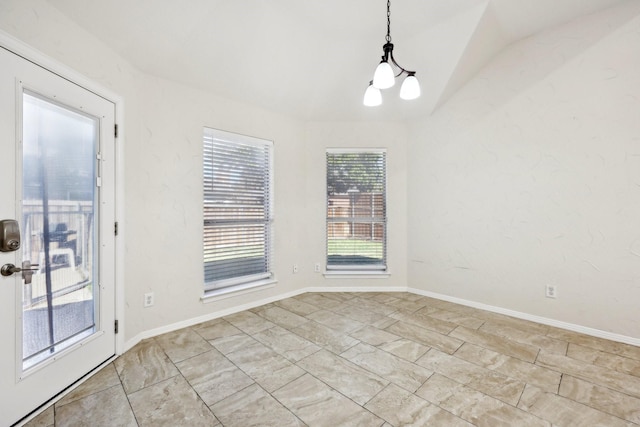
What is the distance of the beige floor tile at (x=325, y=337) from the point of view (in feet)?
8.18

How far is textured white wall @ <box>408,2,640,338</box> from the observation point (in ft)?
8.29

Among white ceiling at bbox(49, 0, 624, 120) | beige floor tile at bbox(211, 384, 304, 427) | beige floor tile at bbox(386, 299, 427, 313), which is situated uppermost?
white ceiling at bbox(49, 0, 624, 120)

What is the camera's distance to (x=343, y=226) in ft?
13.5

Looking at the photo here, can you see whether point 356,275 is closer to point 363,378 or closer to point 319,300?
point 319,300

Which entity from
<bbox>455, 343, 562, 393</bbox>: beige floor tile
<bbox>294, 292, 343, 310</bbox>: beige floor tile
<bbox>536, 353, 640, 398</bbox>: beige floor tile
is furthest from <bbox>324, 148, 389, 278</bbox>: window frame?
<bbox>536, 353, 640, 398</bbox>: beige floor tile

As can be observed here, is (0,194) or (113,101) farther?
Answer: (113,101)

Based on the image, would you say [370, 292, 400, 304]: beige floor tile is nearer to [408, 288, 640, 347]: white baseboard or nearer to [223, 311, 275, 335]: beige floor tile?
[408, 288, 640, 347]: white baseboard

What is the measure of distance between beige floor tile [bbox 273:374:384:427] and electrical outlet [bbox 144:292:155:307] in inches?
61.9

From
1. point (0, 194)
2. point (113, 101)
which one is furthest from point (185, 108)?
point (0, 194)

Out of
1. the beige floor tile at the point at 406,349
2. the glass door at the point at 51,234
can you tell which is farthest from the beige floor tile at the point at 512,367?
the glass door at the point at 51,234

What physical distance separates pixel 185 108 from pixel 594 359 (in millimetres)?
4306

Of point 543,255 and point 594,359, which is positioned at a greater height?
point 543,255

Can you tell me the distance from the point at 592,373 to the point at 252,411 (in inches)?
96.9

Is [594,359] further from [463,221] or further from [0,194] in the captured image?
[0,194]
